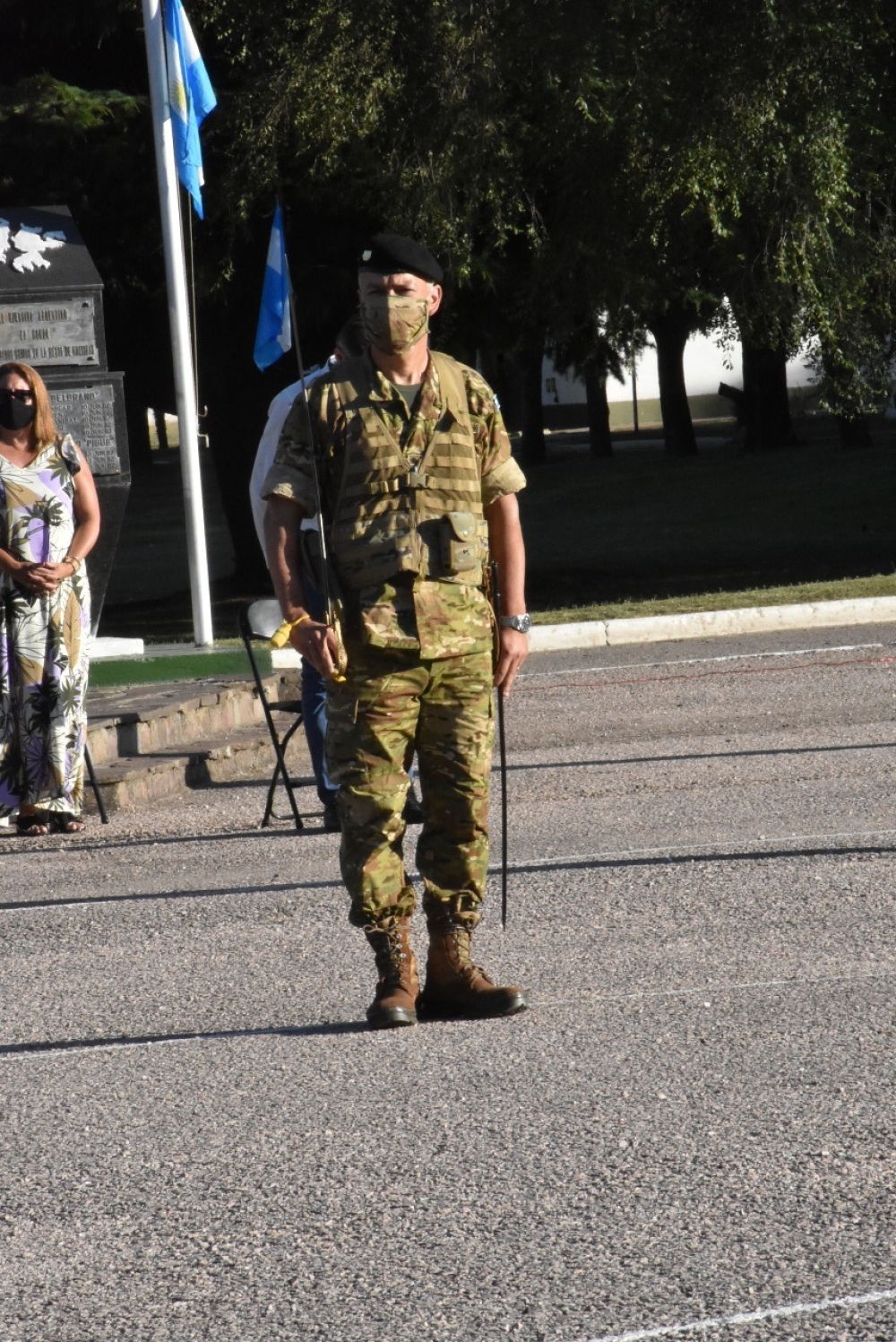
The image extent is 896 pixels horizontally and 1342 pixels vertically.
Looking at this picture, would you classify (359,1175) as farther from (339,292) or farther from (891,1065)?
(339,292)

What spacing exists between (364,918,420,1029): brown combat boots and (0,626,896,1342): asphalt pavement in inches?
2.8

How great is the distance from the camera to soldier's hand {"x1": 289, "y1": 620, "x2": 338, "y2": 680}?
4852 millimetres

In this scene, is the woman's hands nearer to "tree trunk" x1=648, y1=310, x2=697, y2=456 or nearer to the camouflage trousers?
the camouflage trousers

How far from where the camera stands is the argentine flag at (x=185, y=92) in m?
14.5

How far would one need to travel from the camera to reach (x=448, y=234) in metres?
17.2

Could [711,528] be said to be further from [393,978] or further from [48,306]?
[393,978]

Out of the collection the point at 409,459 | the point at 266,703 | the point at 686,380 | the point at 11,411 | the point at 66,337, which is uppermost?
the point at 686,380

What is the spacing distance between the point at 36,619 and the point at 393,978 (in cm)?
386

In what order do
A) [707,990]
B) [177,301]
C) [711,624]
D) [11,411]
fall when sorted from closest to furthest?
[707,990] < [11,411] < [177,301] < [711,624]

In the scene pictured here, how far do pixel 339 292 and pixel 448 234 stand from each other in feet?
6.55

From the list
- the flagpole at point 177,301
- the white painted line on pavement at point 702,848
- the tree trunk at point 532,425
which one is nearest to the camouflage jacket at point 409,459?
the white painted line on pavement at point 702,848

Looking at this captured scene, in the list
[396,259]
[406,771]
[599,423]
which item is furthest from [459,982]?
[599,423]

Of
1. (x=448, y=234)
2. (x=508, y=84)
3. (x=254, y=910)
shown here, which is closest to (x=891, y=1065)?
(x=254, y=910)

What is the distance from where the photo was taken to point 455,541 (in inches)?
196
